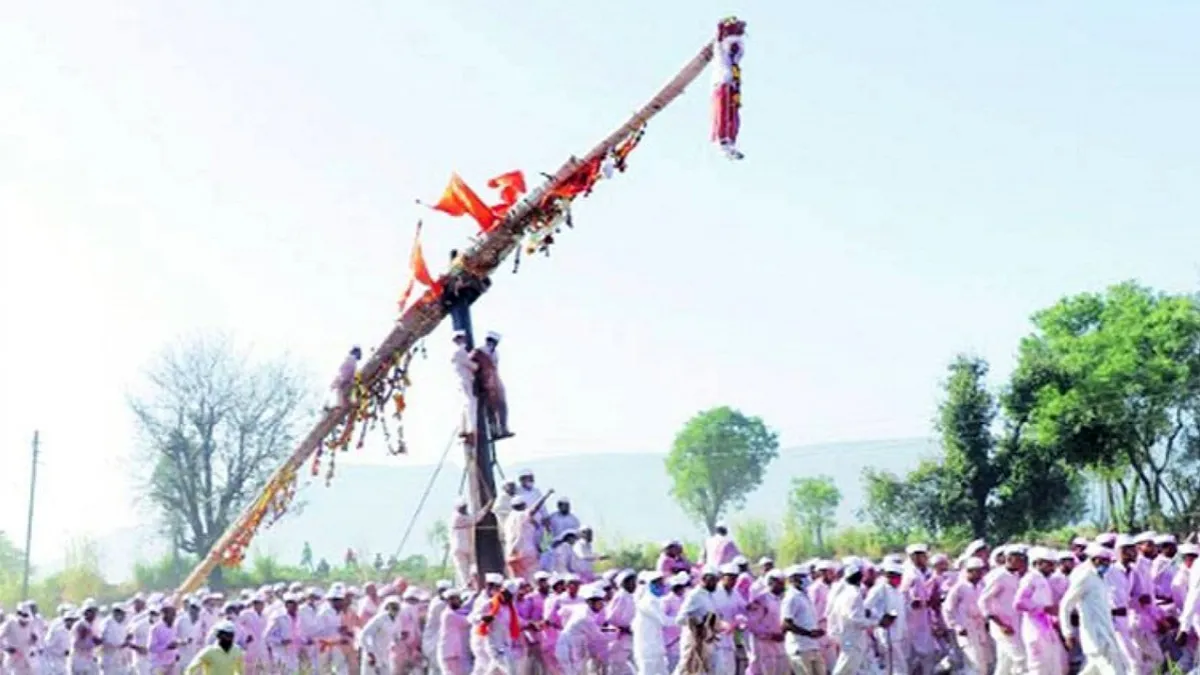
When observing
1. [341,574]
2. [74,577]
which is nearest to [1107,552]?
[341,574]

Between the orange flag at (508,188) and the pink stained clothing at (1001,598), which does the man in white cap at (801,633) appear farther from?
the orange flag at (508,188)

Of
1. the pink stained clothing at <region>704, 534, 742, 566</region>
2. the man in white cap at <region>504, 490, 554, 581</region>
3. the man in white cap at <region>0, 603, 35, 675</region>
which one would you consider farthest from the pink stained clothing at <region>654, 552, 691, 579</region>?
the man in white cap at <region>0, 603, 35, 675</region>

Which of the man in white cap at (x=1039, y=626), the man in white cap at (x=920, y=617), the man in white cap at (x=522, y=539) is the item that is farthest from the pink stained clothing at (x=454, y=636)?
the man in white cap at (x=1039, y=626)

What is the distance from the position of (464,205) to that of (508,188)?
693 millimetres

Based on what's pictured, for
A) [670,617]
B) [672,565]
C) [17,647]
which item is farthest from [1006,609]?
[17,647]

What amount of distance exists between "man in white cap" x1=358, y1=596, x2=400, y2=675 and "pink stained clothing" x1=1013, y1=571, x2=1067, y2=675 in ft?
28.6

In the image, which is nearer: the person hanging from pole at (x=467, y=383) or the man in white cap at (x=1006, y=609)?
the man in white cap at (x=1006, y=609)

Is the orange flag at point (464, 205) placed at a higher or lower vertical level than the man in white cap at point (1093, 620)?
higher

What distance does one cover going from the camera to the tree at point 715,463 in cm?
7662

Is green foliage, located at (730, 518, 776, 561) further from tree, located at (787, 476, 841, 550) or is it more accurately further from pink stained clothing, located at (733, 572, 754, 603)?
tree, located at (787, 476, 841, 550)

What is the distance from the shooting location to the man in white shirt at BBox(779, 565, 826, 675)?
17.0m

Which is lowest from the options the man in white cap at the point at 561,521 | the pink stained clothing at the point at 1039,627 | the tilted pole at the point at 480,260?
the pink stained clothing at the point at 1039,627

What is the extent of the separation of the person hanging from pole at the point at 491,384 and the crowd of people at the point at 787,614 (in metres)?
0.93

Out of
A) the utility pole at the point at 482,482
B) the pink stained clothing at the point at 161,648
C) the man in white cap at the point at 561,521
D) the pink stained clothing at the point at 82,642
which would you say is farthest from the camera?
the pink stained clothing at the point at 82,642
